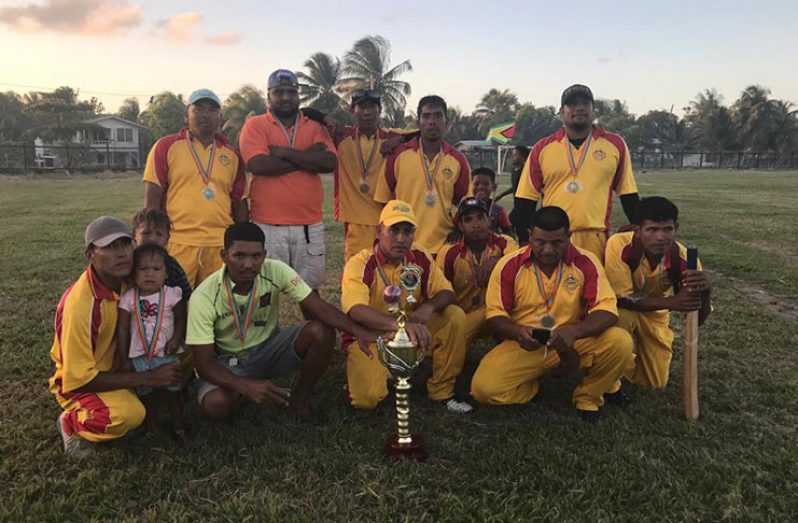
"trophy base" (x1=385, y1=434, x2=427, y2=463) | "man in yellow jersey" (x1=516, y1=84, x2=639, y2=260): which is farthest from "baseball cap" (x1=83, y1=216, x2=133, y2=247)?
"man in yellow jersey" (x1=516, y1=84, x2=639, y2=260)

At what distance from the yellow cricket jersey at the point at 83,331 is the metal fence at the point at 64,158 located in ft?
123

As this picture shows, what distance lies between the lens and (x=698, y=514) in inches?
117

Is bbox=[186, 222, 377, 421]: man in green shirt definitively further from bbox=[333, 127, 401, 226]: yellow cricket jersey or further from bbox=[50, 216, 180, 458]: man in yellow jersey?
bbox=[333, 127, 401, 226]: yellow cricket jersey

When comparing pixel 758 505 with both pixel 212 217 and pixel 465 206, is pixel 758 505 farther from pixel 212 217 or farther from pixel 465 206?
pixel 212 217

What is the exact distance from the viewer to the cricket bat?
13.3ft

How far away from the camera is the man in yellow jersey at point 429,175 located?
523cm

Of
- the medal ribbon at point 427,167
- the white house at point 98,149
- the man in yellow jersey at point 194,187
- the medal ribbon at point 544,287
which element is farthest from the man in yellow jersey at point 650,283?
the white house at point 98,149

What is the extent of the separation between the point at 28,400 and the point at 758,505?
4.80 meters

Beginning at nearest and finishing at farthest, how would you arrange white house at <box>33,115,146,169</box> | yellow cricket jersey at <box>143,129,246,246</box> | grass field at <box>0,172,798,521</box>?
grass field at <box>0,172,798,521</box> < yellow cricket jersey at <box>143,129,246,246</box> < white house at <box>33,115,146,169</box>

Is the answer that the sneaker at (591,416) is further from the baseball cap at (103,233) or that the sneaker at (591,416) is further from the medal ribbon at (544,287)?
the baseball cap at (103,233)

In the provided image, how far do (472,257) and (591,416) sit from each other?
171 centimetres

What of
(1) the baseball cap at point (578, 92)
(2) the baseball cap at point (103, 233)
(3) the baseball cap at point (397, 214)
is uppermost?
(1) the baseball cap at point (578, 92)

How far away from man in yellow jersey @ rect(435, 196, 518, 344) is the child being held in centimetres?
230

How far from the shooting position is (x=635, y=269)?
4.57 metres
